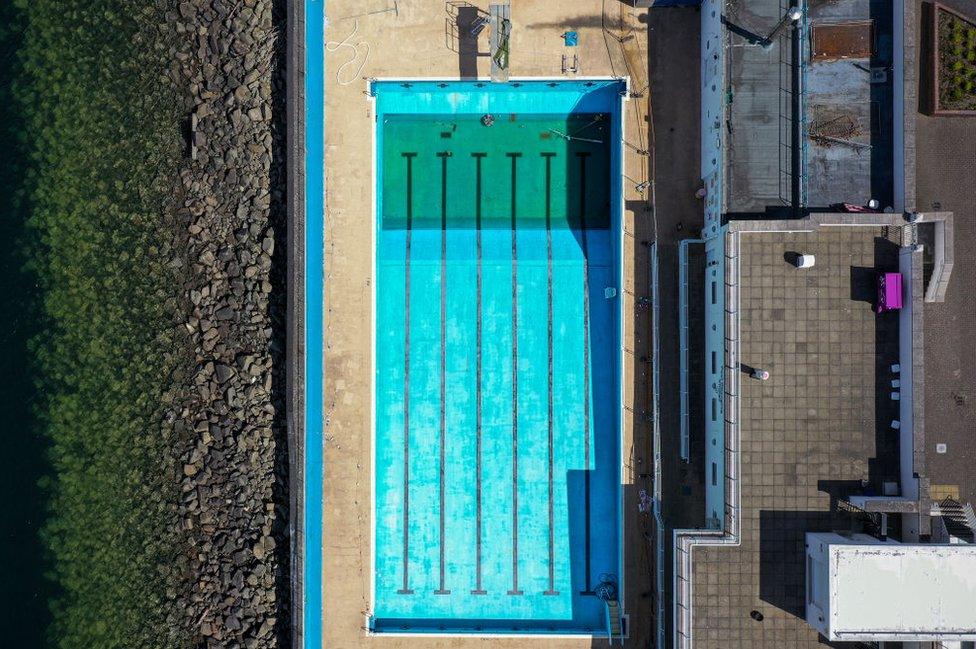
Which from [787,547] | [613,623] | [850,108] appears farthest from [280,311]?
[850,108]

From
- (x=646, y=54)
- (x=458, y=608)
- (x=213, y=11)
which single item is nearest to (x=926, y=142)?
(x=646, y=54)

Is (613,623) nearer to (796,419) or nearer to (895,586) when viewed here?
Answer: (895,586)

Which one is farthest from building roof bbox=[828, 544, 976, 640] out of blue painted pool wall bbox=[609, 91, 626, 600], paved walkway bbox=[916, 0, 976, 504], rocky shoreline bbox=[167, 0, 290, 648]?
A: rocky shoreline bbox=[167, 0, 290, 648]

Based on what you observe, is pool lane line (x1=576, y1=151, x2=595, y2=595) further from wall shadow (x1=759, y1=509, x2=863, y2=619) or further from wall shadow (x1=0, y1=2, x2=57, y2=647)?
wall shadow (x1=0, y1=2, x2=57, y2=647)

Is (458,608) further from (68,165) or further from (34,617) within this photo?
(68,165)

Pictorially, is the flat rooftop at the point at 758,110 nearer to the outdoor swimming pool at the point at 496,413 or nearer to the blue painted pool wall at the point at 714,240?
the blue painted pool wall at the point at 714,240
